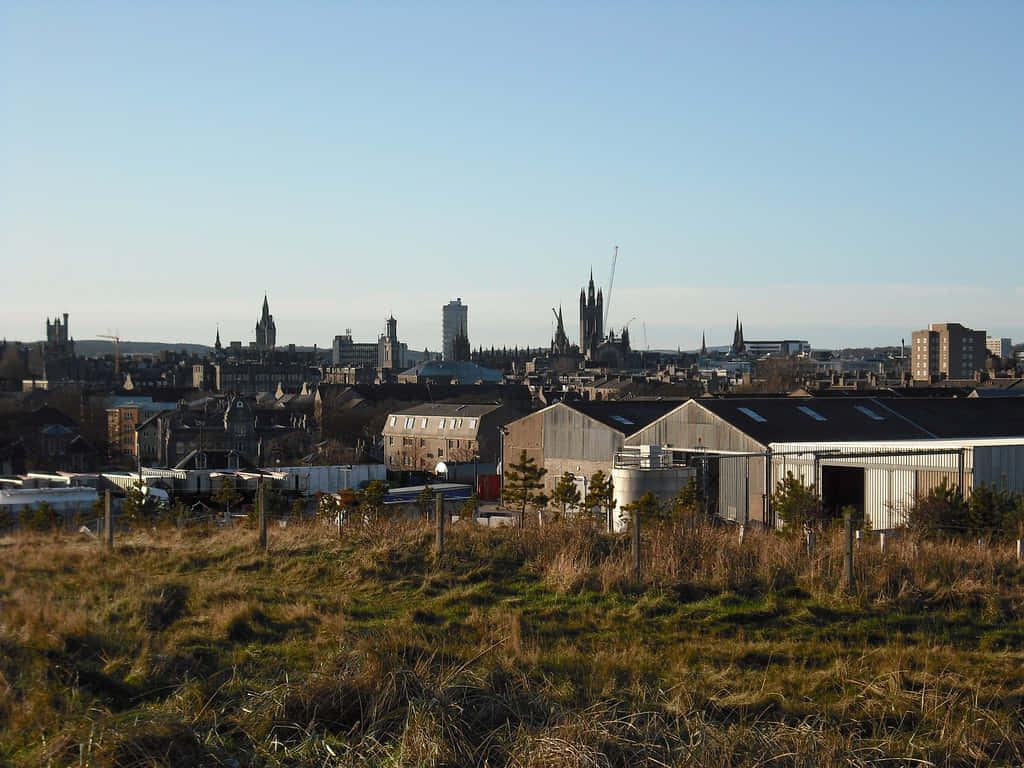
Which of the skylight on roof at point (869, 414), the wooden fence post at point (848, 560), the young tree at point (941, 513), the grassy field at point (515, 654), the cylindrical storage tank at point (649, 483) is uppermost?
the skylight on roof at point (869, 414)

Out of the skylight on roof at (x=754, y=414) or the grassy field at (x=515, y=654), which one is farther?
the skylight on roof at (x=754, y=414)

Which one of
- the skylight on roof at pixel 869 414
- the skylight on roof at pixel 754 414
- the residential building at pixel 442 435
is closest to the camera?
the skylight on roof at pixel 754 414

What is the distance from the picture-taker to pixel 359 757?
19.3ft

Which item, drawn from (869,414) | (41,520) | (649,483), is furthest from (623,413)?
(41,520)

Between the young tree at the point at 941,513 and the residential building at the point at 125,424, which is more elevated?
the young tree at the point at 941,513

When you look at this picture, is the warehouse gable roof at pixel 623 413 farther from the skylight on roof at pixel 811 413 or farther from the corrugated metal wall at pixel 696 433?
the skylight on roof at pixel 811 413

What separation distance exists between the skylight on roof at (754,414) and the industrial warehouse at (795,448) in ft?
0.30

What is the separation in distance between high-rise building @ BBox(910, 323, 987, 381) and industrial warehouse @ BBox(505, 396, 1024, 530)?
11375 cm

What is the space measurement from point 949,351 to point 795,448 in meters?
129

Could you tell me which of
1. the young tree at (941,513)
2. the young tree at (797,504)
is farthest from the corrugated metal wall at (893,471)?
the young tree at (941,513)

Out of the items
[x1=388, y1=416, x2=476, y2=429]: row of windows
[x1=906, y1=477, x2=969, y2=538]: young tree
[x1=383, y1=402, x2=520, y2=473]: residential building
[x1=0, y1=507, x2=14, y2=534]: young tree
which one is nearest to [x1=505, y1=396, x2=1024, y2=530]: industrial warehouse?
[x1=906, y1=477, x2=969, y2=538]: young tree

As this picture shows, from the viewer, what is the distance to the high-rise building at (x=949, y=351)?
145 meters

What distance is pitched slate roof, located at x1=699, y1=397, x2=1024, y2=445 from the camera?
30.3 metres

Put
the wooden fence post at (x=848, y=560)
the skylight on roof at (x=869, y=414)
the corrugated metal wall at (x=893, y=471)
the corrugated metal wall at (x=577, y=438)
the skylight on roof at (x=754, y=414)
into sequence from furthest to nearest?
the corrugated metal wall at (x=577, y=438)
the skylight on roof at (x=869, y=414)
the skylight on roof at (x=754, y=414)
the corrugated metal wall at (x=893, y=471)
the wooden fence post at (x=848, y=560)
